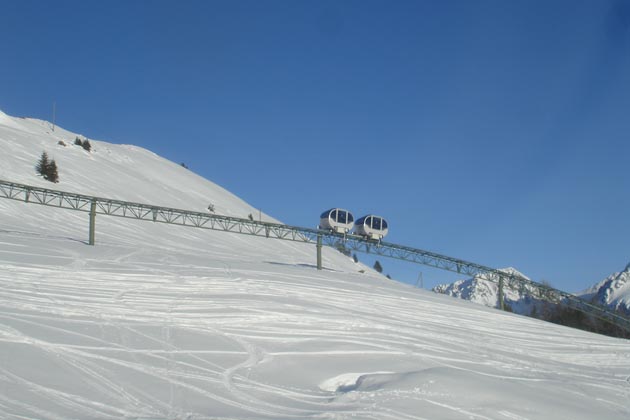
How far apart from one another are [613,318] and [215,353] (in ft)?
118

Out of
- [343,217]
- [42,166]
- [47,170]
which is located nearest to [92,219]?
[343,217]

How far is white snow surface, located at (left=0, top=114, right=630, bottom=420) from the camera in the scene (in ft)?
31.2

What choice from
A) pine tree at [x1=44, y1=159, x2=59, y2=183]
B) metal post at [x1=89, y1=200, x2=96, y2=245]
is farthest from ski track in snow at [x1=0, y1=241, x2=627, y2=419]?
pine tree at [x1=44, y1=159, x2=59, y2=183]

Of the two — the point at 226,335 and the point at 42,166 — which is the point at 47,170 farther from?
the point at 226,335

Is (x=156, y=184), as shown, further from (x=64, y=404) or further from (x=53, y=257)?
(x=64, y=404)

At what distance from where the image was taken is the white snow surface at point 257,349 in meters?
9.51

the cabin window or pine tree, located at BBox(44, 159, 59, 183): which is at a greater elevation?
pine tree, located at BBox(44, 159, 59, 183)

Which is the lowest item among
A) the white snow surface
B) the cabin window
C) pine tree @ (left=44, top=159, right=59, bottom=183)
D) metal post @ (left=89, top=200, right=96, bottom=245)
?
the white snow surface

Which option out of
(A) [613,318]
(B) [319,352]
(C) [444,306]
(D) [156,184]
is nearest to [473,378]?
(B) [319,352]

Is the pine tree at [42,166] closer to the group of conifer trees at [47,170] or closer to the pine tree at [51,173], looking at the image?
the group of conifer trees at [47,170]

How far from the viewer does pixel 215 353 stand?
40.5 feet

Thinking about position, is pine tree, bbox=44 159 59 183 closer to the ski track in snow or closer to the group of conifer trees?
the group of conifer trees

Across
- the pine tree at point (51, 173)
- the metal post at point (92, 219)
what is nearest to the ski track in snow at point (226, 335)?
the metal post at point (92, 219)

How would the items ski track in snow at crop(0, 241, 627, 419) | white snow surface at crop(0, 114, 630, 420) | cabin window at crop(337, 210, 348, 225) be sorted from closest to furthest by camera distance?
white snow surface at crop(0, 114, 630, 420), ski track in snow at crop(0, 241, 627, 419), cabin window at crop(337, 210, 348, 225)
